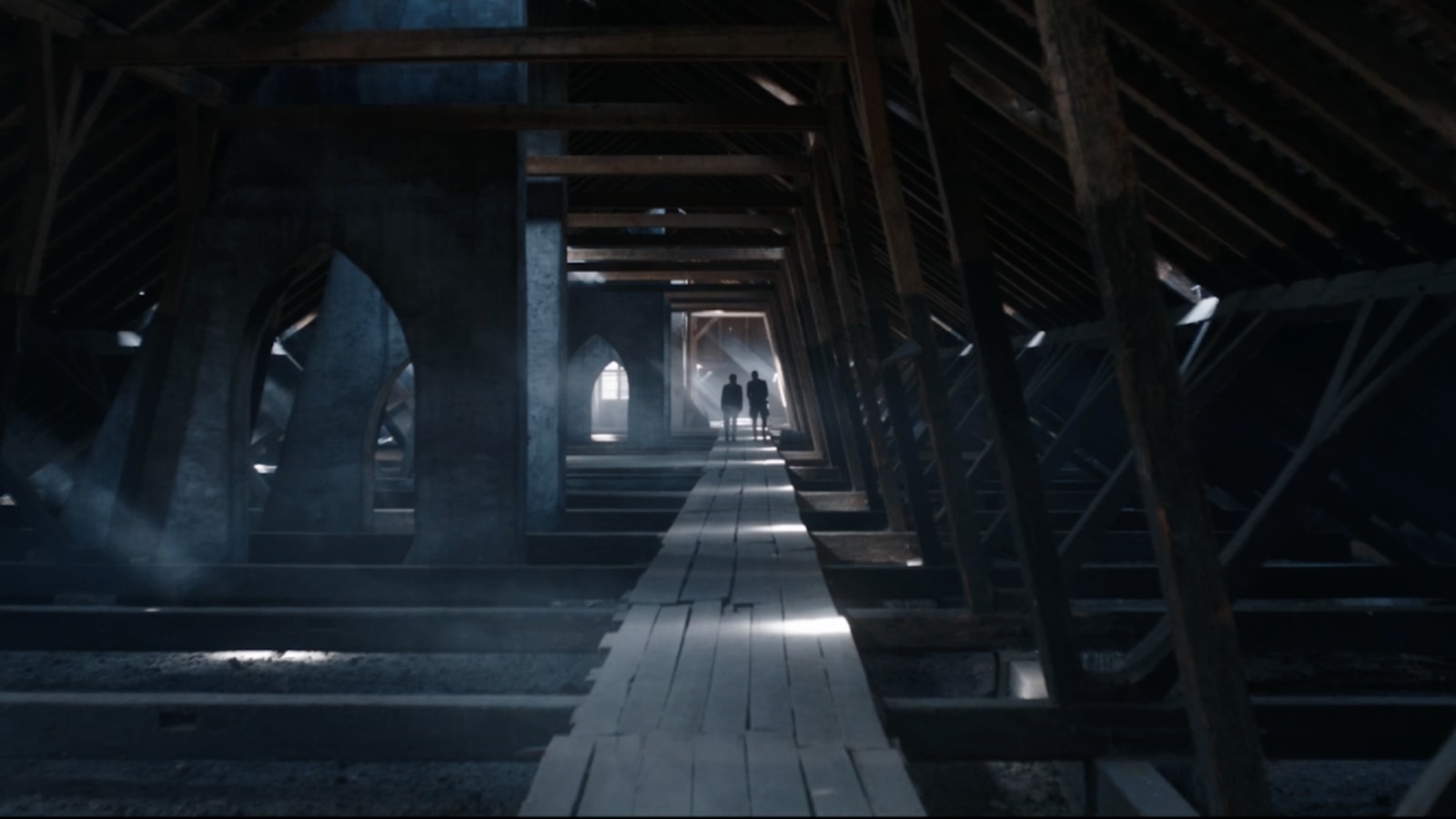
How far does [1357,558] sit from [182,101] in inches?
363

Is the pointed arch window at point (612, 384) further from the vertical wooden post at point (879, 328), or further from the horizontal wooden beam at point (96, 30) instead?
the horizontal wooden beam at point (96, 30)

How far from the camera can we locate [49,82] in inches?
284

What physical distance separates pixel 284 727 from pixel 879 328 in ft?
16.1

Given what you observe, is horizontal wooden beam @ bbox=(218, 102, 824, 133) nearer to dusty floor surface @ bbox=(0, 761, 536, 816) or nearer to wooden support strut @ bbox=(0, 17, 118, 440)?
wooden support strut @ bbox=(0, 17, 118, 440)

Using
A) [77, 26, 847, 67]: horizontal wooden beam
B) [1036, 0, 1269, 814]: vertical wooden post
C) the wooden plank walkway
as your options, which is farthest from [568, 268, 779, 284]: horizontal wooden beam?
[1036, 0, 1269, 814]: vertical wooden post

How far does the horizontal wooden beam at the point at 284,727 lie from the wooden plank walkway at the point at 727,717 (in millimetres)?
490

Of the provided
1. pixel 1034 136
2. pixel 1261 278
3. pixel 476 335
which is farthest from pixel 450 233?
pixel 1261 278

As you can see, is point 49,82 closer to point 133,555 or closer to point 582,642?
point 133,555

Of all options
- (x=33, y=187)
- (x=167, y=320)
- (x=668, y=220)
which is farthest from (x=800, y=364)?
(x=33, y=187)

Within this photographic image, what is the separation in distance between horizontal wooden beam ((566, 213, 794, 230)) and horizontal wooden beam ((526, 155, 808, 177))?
7.38 feet

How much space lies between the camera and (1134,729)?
4.59 m

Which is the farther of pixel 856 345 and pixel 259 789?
pixel 856 345

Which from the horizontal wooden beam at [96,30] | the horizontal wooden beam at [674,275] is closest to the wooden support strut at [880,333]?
the horizontal wooden beam at [96,30]

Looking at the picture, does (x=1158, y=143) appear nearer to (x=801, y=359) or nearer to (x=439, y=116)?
(x=439, y=116)
